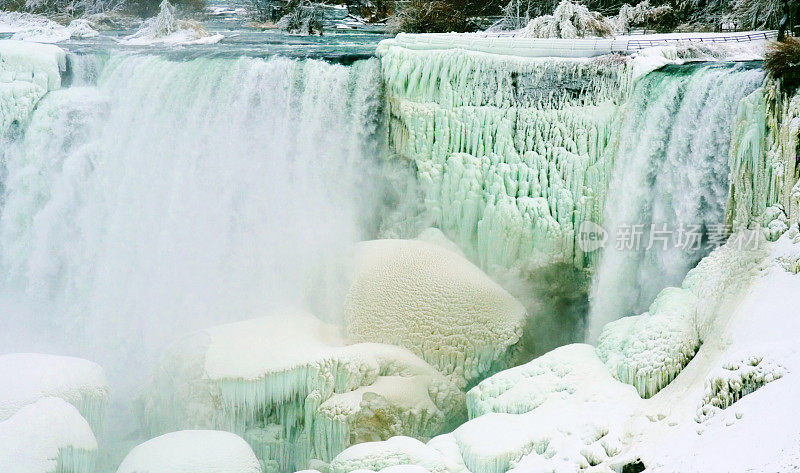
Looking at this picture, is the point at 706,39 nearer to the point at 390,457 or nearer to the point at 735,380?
the point at 735,380

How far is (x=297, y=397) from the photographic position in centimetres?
644

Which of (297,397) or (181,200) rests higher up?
(181,200)

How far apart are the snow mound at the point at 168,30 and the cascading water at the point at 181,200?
9.84 feet

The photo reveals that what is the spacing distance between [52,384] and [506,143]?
438 cm

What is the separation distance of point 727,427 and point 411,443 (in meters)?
1.94

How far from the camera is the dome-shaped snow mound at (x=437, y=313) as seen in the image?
23.1ft

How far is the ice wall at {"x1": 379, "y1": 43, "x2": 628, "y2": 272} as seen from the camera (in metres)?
7.43

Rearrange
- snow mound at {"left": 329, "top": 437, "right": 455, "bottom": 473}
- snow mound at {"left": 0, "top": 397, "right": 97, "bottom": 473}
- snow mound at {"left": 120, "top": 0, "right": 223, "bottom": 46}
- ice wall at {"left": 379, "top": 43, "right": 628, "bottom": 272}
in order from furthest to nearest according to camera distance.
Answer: snow mound at {"left": 120, "top": 0, "right": 223, "bottom": 46}, ice wall at {"left": 379, "top": 43, "right": 628, "bottom": 272}, snow mound at {"left": 0, "top": 397, "right": 97, "bottom": 473}, snow mound at {"left": 329, "top": 437, "right": 455, "bottom": 473}

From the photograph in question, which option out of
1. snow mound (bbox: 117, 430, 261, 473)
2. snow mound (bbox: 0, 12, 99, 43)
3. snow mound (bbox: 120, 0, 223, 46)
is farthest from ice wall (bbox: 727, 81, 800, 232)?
snow mound (bbox: 0, 12, 99, 43)

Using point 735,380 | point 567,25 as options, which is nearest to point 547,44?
point 567,25

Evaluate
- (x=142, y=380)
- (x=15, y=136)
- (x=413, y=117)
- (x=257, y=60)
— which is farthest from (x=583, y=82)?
(x=15, y=136)

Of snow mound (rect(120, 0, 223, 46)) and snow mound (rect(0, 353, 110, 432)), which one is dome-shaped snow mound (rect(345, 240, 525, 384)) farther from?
snow mound (rect(120, 0, 223, 46))

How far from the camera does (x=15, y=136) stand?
929cm

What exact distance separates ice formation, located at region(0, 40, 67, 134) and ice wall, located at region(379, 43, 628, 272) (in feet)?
13.0
